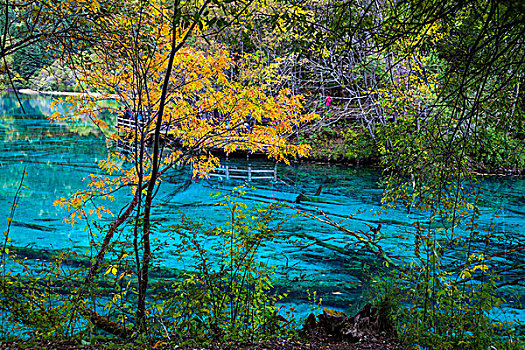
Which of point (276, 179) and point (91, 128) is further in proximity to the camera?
point (91, 128)

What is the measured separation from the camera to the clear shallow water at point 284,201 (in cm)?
865

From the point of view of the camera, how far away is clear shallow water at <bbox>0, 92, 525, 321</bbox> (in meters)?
8.65

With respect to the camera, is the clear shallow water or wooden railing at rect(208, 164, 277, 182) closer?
the clear shallow water

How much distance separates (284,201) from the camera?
4.41 m

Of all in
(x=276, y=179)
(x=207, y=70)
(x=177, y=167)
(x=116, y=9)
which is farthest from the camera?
(x=177, y=167)

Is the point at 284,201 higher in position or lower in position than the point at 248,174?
higher

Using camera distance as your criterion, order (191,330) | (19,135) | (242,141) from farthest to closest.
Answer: (19,135)
(242,141)
(191,330)

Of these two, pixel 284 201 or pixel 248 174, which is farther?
pixel 248 174

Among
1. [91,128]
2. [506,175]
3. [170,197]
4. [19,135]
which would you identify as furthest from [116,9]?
[91,128]

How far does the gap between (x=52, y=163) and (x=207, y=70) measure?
14.0 meters

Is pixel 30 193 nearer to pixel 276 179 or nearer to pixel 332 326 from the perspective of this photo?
pixel 276 179

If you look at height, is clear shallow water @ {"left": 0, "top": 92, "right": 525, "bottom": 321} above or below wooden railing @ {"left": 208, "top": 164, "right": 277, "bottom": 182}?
below

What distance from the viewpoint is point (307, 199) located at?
49.5ft

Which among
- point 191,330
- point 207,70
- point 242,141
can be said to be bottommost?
point 191,330
